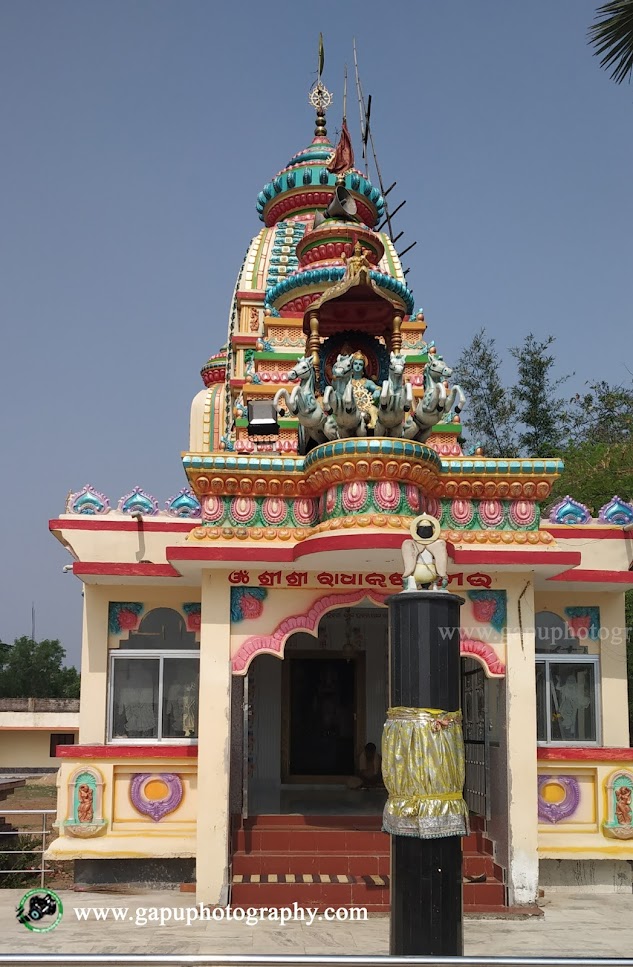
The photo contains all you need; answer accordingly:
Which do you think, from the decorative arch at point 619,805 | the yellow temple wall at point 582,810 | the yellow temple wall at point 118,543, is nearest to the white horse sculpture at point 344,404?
the yellow temple wall at point 118,543

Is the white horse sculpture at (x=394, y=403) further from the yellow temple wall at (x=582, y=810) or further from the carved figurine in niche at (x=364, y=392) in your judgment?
the yellow temple wall at (x=582, y=810)

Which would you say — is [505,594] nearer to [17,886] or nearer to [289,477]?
[289,477]

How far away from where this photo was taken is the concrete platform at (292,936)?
310 inches

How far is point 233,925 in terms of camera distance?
8.79 meters

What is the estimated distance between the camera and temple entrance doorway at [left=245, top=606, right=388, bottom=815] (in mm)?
14125

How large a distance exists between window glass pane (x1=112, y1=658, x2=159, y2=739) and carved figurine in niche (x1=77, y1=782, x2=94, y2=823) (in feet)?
2.40

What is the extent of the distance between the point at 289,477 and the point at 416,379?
5430mm

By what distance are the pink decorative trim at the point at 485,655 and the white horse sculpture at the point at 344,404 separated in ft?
8.17

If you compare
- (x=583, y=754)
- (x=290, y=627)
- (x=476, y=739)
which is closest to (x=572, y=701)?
(x=583, y=754)

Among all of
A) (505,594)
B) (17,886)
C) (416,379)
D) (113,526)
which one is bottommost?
(17,886)

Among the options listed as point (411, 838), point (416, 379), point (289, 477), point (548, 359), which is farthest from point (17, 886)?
point (548, 359)

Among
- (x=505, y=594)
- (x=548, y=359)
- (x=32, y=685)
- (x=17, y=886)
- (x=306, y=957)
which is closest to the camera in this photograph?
(x=306, y=957)

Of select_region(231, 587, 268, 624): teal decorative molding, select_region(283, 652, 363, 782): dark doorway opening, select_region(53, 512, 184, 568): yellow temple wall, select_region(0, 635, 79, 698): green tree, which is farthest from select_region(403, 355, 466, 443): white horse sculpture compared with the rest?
select_region(0, 635, 79, 698): green tree

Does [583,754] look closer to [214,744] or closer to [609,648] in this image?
[609,648]
